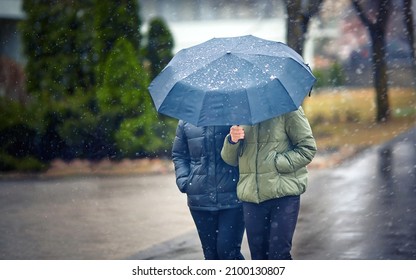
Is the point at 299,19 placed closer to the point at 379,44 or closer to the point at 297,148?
the point at 379,44

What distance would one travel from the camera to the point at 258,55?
4.39 metres

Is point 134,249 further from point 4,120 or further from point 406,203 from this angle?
point 406,203

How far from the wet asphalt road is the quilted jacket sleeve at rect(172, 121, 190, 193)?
1.19 meters

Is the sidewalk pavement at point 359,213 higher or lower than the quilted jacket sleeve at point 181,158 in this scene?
lower

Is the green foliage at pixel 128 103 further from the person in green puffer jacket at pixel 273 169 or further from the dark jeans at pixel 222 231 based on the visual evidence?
the person in green puffer jacket at pixel 273 169

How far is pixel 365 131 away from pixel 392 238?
87 cm

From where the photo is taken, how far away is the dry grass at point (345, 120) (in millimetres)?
5883

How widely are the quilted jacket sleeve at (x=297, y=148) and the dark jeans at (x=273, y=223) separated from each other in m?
0.20

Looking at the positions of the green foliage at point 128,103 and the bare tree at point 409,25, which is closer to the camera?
the bare tree at point 409,25

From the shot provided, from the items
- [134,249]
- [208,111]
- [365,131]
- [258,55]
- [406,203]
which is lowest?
[134,249]

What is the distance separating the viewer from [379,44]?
19.0 ft

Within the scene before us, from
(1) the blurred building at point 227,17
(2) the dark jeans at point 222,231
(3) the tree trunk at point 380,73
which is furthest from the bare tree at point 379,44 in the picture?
(2) the dark jeans at point 222,231

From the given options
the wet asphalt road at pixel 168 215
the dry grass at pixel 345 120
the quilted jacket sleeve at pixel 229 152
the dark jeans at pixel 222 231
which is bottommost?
the wet asphalt road at pixel 168 215
